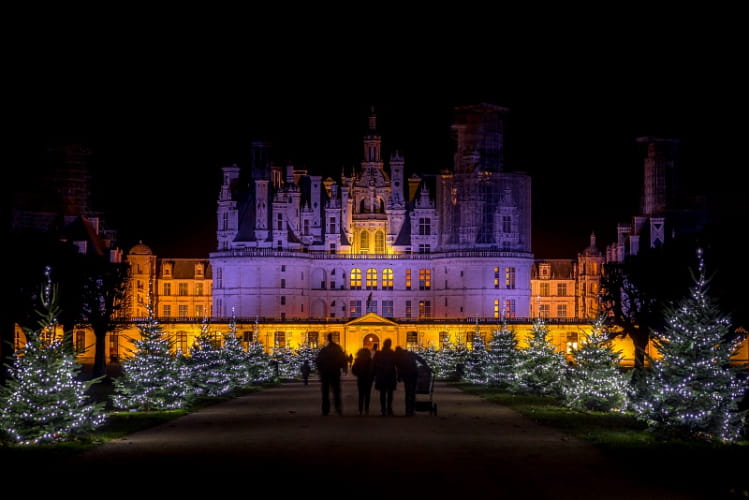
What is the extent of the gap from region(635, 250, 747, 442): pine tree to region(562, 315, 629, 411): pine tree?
877 cm

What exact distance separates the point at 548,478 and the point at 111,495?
24.5ft

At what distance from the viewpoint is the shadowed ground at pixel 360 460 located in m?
19.9

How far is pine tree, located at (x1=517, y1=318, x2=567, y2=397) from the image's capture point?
48062 millimetres

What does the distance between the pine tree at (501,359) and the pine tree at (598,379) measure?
1666 cm

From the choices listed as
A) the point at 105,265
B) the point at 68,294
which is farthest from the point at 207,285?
the point at 68,294

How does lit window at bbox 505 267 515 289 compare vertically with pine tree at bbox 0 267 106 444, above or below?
above

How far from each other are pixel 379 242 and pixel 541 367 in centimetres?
8179

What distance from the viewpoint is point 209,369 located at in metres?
49.5

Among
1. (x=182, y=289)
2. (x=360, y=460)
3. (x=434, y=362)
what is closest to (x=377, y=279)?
(x=182, y=289)

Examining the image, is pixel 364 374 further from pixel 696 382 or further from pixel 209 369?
pixel 209 369

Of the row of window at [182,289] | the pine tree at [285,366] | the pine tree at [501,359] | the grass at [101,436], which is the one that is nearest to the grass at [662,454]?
the grass at [101,436]

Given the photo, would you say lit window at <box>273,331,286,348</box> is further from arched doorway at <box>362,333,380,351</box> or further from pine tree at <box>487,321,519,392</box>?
pine tree at <box>487,321,519,392</box>

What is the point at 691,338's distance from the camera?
28703 mm

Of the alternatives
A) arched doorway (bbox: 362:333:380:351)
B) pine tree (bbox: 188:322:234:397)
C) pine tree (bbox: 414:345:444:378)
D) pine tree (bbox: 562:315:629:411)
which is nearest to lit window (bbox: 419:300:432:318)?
arched doorway (bbox: 362:333:380:351)
